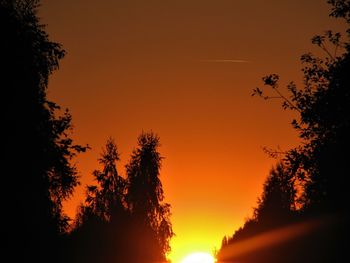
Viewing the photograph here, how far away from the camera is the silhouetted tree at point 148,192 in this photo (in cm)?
4909

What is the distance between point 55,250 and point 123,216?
23.6 metres

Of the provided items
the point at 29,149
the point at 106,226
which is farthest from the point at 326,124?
the point at 106,226

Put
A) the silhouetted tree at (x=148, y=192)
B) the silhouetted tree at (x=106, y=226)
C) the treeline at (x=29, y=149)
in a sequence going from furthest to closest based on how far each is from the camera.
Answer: the silhouetted tree at (x=148, y=192) → the silhouetted tree at (x=106, y=226) → the treeline at (x=29, y=149)

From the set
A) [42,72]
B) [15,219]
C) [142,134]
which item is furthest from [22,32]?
[142,134]

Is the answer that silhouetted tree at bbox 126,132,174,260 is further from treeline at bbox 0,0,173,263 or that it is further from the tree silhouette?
treeline at bbox 0,0,173,263

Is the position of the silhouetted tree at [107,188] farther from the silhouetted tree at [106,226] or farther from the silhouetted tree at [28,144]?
the silhouetted tree at [28,144]

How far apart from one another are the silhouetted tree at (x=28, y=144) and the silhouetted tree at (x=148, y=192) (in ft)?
92.0

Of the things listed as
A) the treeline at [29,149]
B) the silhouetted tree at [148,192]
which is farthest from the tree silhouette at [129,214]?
the treeline at [29,149]

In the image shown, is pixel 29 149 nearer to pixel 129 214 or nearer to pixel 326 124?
pixel 326 124

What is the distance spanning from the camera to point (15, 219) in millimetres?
18453

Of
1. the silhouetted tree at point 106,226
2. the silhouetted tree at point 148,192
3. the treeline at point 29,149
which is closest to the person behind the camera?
the treeline at point 29,149

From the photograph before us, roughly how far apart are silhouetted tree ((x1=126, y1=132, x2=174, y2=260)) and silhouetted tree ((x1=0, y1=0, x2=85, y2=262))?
28044 millimetres

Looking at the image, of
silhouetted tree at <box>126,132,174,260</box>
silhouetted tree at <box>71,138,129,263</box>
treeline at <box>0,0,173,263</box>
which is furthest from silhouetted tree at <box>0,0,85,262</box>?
silhouetted tree at <box>126,132,174,260</box>

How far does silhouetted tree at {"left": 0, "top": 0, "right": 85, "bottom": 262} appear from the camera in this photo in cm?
1836
